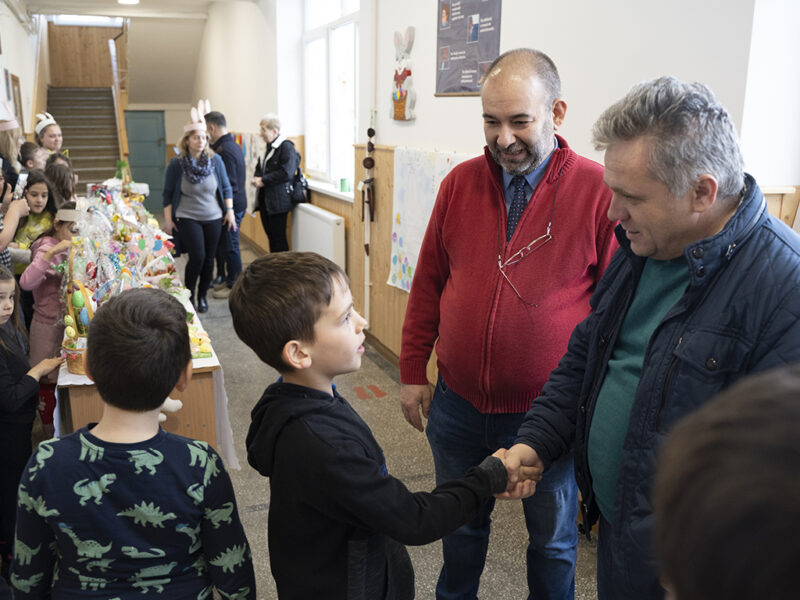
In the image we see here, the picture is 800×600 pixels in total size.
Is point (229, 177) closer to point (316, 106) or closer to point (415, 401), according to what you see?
point (316, 106)

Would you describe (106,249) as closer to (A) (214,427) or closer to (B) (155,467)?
(A) (214,427)

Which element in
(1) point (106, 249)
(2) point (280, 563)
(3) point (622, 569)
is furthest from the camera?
(1) point (106, 249)

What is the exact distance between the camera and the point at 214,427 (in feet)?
8.23

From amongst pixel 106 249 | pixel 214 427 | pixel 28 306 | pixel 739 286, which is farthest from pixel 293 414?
pixel 28 306

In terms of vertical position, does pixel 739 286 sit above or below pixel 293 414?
above

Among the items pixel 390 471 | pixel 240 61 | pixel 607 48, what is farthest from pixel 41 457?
pixel 240 61

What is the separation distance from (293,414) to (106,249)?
6.10ft

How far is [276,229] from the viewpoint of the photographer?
6.36 metres

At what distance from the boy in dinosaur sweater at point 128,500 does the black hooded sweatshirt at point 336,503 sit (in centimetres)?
11

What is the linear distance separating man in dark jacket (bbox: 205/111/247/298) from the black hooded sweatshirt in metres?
4.92

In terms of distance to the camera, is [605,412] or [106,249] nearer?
[605,412]

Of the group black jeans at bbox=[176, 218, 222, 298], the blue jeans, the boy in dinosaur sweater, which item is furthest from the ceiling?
the boy in dinosaur sweater

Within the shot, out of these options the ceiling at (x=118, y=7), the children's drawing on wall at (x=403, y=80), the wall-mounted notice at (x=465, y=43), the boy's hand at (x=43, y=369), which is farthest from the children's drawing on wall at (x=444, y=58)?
the ceiling at (x=118, y=7)

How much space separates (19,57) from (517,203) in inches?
386
